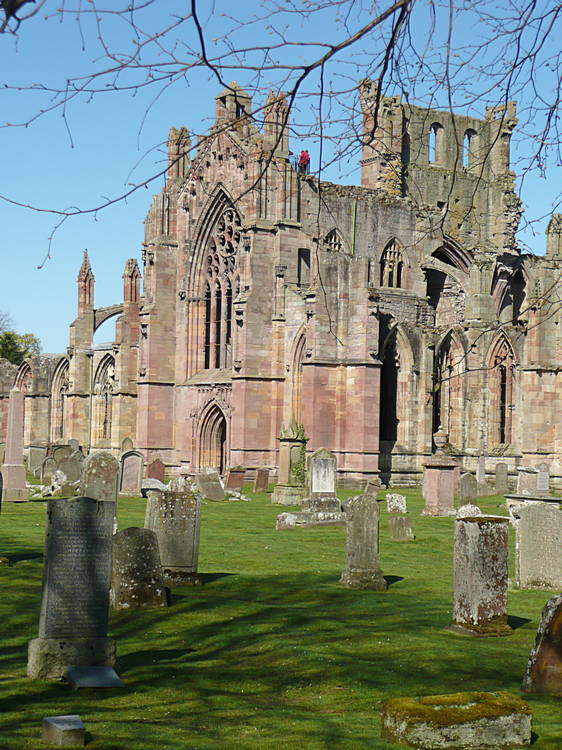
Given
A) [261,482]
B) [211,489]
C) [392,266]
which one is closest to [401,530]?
[211,489]

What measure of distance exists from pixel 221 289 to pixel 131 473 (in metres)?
16.3

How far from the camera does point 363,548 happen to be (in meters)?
15.1

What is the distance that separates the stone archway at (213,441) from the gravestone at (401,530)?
23.4 metres

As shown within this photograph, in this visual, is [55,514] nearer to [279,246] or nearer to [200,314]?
[279,246]

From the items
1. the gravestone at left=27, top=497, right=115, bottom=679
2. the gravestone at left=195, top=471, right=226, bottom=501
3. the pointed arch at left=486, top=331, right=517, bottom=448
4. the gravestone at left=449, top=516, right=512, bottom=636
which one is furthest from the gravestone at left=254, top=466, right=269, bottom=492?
the gravestone at left=27, top=497, right=115, bottom=679

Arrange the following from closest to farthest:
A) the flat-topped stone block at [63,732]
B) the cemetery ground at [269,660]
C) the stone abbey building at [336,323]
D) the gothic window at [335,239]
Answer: the flat-topped stone block at [63,732] < the cemetery ground at [269,660] < the stone abbey building at [336,323] < the gothic window at [335,239]

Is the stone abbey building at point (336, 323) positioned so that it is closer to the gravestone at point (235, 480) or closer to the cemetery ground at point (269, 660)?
the gravestone at point (235, 480)

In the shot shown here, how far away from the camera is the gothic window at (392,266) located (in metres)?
45.0

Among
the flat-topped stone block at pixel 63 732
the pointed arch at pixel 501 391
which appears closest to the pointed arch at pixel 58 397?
the pointed arch at pixel 501 391

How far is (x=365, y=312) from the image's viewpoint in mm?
37750

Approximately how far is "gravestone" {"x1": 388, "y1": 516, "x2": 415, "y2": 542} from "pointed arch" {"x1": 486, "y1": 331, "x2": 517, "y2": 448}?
22049 mm

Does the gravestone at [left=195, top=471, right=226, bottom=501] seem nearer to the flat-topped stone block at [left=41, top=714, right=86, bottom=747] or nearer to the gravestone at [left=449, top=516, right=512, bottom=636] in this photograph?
the gravestone at [left=449, top=516, right=512, bottom=636]

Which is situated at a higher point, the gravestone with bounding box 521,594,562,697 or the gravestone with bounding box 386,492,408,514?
the gravestone with bounding box 386,492,408,514

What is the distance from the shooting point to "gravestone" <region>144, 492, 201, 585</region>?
14.7 meters
